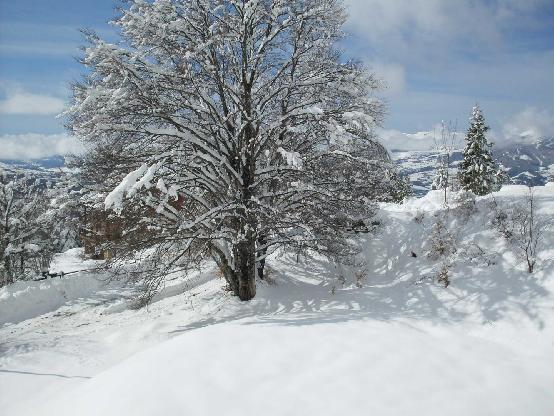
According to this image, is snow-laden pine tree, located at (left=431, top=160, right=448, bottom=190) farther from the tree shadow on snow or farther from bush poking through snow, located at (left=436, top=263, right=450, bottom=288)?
bush poking through snow, located at (left=436, top=263, right=450, bottom=288)

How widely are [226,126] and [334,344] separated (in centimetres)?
651

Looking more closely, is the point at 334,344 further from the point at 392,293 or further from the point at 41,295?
the point at 41,295

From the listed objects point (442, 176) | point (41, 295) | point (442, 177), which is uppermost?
point (442, 176)

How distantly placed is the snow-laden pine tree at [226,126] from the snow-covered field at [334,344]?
1.92 meters

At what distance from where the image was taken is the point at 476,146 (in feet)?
111

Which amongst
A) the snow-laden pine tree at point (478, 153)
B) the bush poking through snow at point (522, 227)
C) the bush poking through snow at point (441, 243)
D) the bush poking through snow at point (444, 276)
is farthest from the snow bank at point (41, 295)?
the snow-laden pine tree at point (478, 153)

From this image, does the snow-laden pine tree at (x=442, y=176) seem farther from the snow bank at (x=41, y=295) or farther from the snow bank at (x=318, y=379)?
the snow bank at (x=41, y=295)

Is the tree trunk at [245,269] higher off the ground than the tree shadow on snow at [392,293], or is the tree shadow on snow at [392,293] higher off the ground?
the tree trunk at [245,269]

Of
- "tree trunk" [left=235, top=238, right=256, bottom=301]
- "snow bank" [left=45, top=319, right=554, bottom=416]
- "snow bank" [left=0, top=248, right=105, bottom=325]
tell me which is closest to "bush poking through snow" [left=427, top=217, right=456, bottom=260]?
"snow bank" [left=45, top=319, right=554, bottom=416]

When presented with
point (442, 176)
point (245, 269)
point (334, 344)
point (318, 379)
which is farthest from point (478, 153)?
point (318, 379)

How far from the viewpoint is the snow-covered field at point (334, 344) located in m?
4.69

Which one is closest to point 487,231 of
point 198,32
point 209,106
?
point 209,106

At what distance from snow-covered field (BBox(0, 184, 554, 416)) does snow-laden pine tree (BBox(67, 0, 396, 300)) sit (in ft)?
6.29

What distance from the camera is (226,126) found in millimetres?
10500
